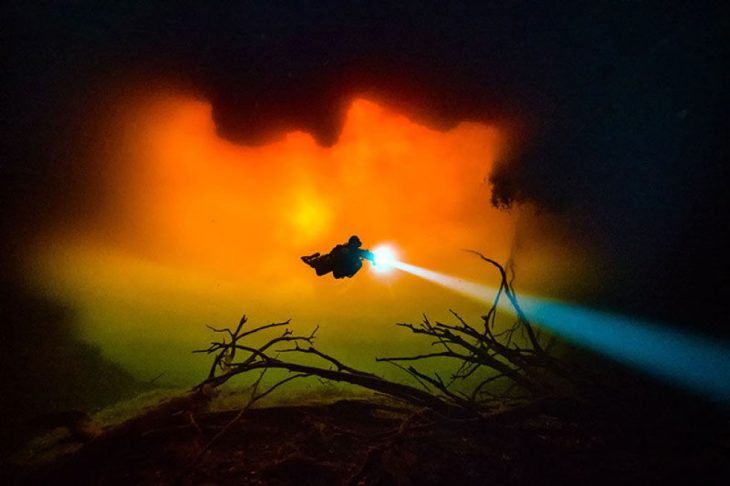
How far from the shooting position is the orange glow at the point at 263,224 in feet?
36.2

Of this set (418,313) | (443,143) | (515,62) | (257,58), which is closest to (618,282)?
(515,62)

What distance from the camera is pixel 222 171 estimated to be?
12945 mm

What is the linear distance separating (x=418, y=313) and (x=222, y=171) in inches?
440

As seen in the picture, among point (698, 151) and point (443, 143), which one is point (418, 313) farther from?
point (698, 151)

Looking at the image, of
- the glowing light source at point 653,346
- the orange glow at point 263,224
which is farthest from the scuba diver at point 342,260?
the orange glow at point 263,224

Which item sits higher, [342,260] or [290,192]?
[290,192]

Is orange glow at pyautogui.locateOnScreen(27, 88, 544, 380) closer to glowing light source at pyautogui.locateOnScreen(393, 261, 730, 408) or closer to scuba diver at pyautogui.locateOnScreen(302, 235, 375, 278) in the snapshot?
glowing light source at pyautogui.locateOnScreen(393, 261, 730, 408)

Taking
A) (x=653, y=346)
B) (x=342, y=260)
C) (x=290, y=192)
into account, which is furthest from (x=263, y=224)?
(x=653, y=346)

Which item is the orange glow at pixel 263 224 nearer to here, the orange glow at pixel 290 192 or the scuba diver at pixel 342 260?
the orange glow at pixel 290 192

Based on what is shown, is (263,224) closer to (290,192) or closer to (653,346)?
(290,192)

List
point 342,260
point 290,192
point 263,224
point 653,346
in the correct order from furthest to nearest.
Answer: point 263,224 < point 290,192 < point 342,260 < point 653,346

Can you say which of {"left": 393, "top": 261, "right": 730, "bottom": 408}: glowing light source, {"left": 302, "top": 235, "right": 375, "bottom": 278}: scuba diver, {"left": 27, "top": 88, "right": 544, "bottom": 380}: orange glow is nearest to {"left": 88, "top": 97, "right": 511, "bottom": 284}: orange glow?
{"left": 27, "top": 88, "right": 544, "bottom": 380}: orange glow

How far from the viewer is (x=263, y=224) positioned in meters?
15.2


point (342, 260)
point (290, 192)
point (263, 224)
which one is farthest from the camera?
point (263, 224)
